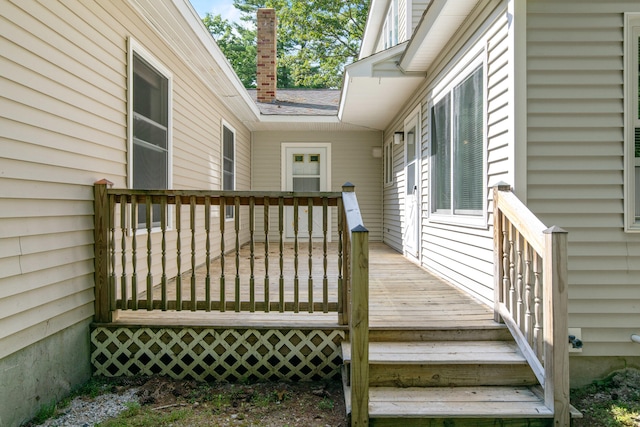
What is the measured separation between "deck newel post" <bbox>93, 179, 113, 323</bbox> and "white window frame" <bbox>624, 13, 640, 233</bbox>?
3.85 meters

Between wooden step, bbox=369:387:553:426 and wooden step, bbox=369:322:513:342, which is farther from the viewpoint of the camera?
wooden step, bbox=369:322:513:342

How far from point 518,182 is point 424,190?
267 centimetres

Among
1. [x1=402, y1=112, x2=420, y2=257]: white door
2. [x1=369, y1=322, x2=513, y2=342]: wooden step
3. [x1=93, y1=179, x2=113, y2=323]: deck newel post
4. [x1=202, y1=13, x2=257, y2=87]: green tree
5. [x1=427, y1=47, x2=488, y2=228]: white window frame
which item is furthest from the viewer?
[x1=202, y1=13, x2=257, y2=87]: green tree

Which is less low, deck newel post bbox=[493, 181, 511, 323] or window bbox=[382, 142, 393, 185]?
window bbox=[382, 142, 393, 185]

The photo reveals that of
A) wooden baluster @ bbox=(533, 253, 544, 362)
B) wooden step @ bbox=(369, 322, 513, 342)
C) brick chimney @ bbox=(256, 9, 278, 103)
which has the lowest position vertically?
wooden step @ bbox=(369, 322, 513, 342)

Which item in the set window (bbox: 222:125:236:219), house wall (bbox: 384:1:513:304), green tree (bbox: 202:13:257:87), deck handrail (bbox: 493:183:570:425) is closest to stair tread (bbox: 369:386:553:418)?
deck handrail (bbox: 493:183:570:425)

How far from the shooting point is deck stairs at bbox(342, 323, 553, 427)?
2.40 m

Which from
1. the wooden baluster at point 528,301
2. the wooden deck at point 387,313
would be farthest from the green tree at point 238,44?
the wooden baluster at point 528,301

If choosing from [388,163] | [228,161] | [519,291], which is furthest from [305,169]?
[519,291]

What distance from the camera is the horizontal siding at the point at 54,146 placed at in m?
2.38

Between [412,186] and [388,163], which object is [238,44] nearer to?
[388,163]

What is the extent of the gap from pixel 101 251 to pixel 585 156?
3690 mm

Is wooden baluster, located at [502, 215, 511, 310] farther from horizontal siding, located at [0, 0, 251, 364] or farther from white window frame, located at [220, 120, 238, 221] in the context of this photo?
white window frame, located at [220, 120, 238, 221]

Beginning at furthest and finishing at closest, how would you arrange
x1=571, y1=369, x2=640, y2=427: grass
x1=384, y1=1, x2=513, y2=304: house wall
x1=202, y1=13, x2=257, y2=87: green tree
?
x1=202, y1=13, x2=257, y2=87: green tree → x1=384, y1=1, x2=513, y2=304: house wall → x1=571, y1=369, x2=640, y2=427: grass
